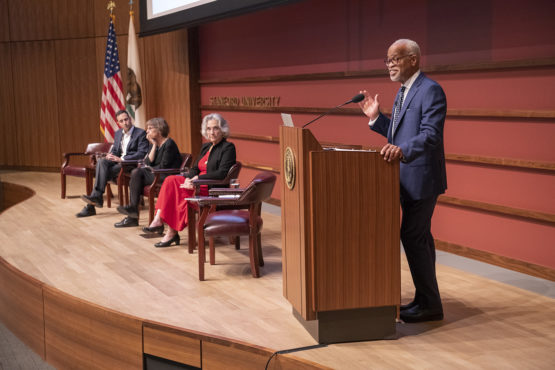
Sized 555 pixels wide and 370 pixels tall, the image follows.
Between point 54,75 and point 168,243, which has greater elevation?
point 54,75

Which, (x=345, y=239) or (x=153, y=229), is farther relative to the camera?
(x=153, y=229)

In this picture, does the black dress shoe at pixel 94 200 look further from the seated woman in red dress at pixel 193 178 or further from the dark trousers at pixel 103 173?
the seated woman in red dress at pixel 193 178

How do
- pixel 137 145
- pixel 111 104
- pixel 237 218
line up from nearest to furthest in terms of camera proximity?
1. pixel 237 218
2. pixel 137 145
3. pixel 111 104

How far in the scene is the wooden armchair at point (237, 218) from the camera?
3.87 metres

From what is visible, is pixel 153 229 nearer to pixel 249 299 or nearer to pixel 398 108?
pixel 249 299

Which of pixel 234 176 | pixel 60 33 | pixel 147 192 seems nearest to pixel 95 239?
pixel 147 192

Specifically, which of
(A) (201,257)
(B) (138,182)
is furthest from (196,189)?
(B) (138,182)

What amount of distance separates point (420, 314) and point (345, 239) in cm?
65

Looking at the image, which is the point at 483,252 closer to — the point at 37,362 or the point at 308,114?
the point at 308,114

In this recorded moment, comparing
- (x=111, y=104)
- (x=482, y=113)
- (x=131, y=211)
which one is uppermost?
(x=111, y=104)

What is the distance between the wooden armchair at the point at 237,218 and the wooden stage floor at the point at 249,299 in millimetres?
193

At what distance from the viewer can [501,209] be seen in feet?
13.4

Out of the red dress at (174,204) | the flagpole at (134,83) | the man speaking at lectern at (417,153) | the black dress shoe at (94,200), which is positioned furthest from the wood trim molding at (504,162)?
the flagpole at (134,83)

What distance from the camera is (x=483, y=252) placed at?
424cm
